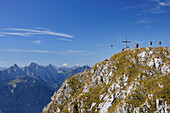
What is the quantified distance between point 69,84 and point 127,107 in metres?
51.4

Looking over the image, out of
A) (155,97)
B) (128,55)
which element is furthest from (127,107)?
(128,55)

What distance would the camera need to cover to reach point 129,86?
52844 millimetres

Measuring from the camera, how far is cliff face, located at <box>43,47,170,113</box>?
138 ft

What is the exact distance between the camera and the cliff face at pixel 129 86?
4209 cm

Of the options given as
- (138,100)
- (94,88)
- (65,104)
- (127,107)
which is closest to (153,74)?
(138,100)

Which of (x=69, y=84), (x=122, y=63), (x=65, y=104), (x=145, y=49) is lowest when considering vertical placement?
(x=65, y=104)

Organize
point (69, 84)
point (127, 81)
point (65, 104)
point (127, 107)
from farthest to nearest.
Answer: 1. point (69, 84)
2. point (65, 104)
3. point (127, 81)
4. point (127, 107)

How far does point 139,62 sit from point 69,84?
47826 millimetres

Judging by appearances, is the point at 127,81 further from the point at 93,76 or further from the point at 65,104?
the point at 65,104

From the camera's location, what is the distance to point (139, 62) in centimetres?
6103

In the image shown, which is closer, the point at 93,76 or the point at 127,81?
the point at 127,81

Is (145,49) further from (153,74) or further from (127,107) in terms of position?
(127,107)

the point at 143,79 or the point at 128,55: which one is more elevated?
the point at 128,55

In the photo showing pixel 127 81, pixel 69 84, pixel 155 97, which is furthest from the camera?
pixel 69 84
